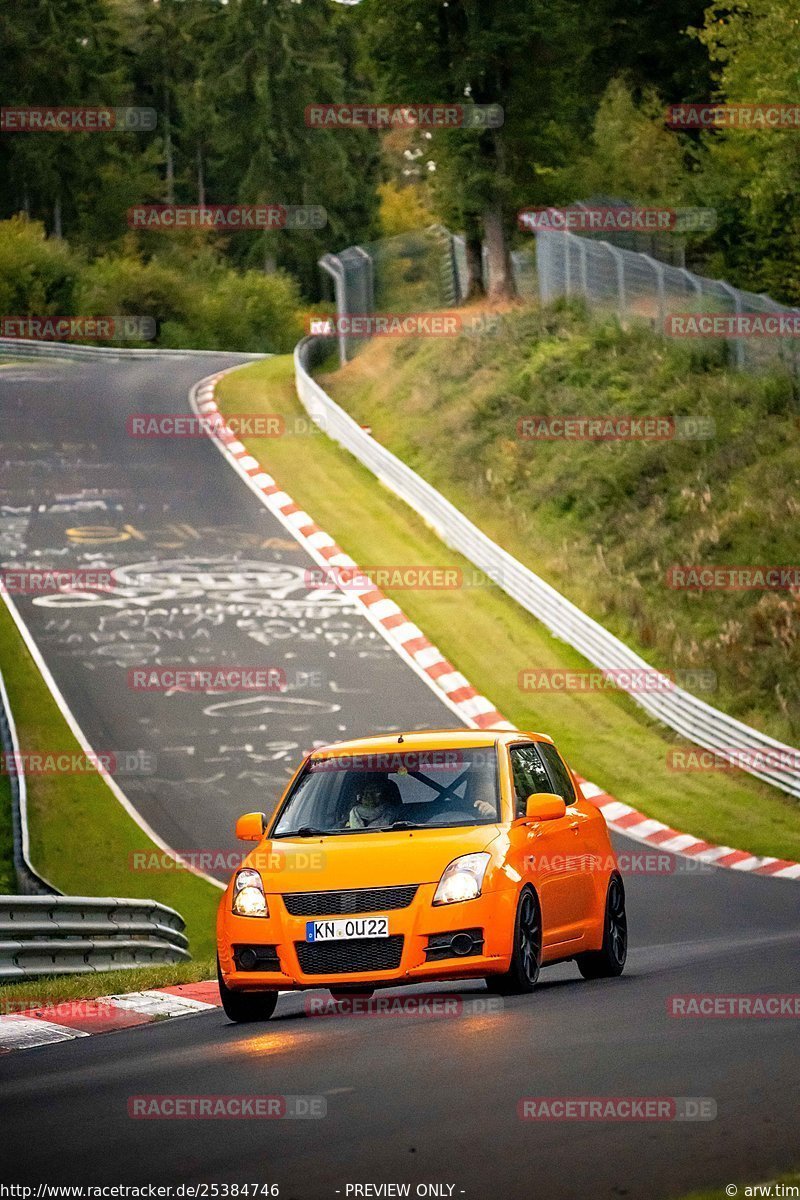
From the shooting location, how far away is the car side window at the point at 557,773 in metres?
12.0

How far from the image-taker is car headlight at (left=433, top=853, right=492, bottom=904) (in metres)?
10.2

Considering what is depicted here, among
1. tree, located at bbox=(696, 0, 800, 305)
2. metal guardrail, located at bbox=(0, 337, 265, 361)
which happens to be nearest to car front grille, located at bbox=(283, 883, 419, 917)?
tree, located at bbox=(696, 0, 800, 305)

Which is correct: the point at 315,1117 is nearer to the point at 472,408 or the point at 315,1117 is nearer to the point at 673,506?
the point at 673,506

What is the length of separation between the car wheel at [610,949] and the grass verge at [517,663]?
32.5ft

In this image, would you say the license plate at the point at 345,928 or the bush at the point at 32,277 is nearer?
the license plate at the point at 345,928

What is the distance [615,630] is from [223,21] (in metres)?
78.1

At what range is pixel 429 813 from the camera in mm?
11055

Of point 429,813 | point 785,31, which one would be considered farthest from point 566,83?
point 429,813

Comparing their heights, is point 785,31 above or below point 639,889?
above

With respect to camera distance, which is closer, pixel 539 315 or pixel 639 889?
pixel 639 889

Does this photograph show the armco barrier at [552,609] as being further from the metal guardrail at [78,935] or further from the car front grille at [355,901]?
the car front grille at [355,901]

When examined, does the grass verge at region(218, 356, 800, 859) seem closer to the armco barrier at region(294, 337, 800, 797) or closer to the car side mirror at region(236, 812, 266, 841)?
the armco barrier at region(294, 337, 800, 797)

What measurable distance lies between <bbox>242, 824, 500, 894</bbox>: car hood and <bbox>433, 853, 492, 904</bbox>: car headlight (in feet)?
0.19

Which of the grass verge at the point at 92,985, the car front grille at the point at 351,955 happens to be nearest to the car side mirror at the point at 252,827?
the car front grille at the point at 351,955
